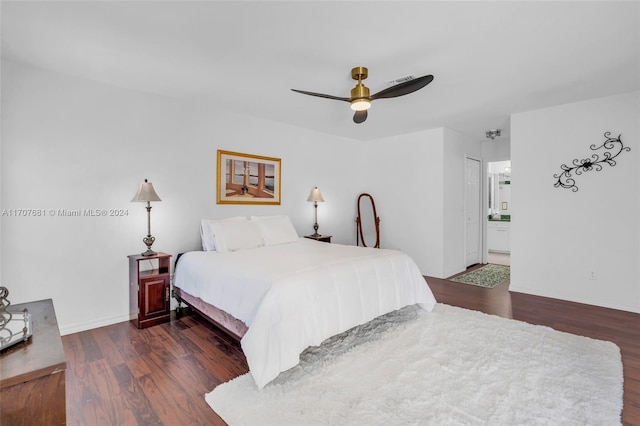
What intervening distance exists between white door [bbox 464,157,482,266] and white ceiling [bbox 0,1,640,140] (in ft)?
7.25

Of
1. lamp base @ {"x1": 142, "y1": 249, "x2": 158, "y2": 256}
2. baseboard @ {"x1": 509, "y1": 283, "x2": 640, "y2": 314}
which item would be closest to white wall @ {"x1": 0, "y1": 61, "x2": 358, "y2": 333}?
lamp base @ {"x1": 142, "y1": 249, "x2": 158, "y2": 256}

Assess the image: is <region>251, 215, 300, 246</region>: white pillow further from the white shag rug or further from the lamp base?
the white shag rug

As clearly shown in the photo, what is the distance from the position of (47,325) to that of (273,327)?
1.19 meters

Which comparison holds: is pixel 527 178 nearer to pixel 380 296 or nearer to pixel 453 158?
pixel 453 158

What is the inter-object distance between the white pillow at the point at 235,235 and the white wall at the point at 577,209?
11.9 feet

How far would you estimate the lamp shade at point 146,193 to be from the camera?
3.19 meters

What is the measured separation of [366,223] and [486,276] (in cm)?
230

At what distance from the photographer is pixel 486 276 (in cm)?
524

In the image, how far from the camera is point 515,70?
2898mm

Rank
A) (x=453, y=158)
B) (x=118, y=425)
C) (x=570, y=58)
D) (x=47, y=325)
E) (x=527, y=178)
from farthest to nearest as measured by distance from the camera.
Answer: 1. (x=453, y=158)
2. (x=527, y=178)
3. (x=570, y=58)
4. (x=118, y=425)
5. (x=47, y=325)

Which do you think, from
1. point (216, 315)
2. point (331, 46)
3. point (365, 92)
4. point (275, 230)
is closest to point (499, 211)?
point (275, 230)

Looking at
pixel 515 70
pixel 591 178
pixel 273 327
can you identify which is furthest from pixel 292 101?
pixel 591 178

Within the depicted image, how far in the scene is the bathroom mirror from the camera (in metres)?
6.11

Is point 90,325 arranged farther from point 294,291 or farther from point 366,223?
point 366,223
